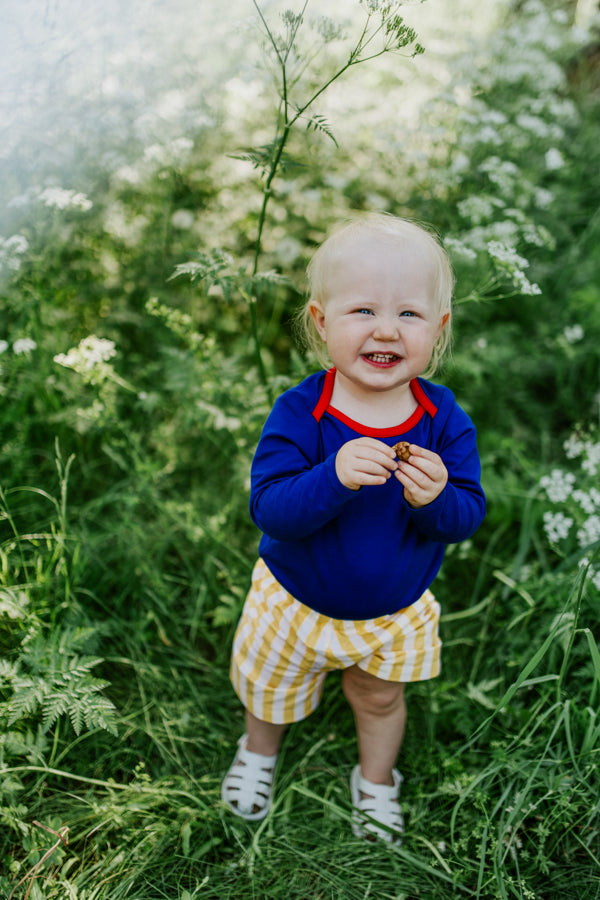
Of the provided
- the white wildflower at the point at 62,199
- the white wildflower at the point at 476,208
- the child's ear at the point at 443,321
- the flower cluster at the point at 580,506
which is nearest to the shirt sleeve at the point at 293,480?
the child's ear at the point at 443,321

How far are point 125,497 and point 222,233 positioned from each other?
5.03 ft

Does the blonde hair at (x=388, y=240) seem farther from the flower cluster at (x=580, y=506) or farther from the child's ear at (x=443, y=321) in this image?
the flower cluster at (x=580, y=506)

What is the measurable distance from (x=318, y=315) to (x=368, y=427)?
0.28m

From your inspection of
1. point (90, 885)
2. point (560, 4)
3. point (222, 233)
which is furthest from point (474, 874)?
point (560, 4)

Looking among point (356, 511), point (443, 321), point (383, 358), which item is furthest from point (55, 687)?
point (443, 321)

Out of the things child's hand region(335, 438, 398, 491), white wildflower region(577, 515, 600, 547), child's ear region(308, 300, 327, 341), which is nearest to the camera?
child's hand region(335, 438, 398, 491)

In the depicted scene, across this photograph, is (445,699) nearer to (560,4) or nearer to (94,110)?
(94,110)

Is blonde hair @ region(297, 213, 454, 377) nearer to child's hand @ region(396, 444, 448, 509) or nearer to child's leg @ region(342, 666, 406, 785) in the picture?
child's hand @ region(396, 444, 448, 509)

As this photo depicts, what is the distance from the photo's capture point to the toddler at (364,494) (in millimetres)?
1251

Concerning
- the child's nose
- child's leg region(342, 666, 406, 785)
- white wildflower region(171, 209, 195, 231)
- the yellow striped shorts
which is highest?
white wildflower region(171, 209, 195, 231)

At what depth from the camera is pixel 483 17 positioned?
193 inches

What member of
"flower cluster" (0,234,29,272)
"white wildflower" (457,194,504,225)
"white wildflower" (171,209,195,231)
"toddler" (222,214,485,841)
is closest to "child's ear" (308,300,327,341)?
"toddler" (222,214,485,841)

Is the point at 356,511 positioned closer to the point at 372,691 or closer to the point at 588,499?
the point at 372,691

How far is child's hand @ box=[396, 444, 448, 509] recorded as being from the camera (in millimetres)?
1203
